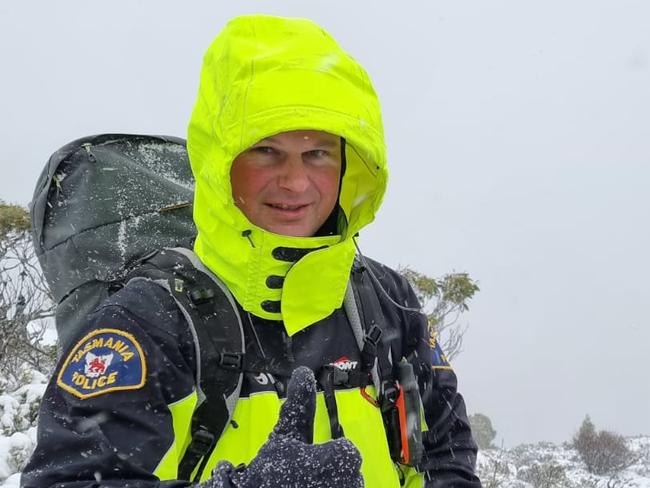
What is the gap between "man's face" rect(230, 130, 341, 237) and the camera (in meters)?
1.67

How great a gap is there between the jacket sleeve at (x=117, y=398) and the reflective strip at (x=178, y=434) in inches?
0.5

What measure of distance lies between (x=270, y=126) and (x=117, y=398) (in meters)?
0.76

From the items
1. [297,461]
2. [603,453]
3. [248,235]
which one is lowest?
[297,461]

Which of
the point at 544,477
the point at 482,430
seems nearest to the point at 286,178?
the point at 544,477

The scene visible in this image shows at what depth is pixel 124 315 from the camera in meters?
1.44

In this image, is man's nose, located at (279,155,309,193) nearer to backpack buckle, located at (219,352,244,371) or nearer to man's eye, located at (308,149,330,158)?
man's eye, located at (308,149,330,158)

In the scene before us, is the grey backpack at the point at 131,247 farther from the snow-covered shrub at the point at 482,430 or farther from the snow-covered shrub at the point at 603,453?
the snow-covered shrub at the point at 482,430

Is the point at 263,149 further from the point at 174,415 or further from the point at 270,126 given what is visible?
the point at 174,415

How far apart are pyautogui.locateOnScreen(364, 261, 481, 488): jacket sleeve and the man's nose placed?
20.6 inches

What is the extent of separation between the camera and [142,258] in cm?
173

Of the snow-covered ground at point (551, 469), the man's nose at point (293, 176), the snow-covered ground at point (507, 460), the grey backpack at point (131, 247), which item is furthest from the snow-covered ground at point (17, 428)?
the snow-covered ground at point (551, 469)

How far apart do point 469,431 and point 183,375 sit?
1.13 meters

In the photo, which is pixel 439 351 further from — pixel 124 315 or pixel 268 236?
pixel 124 315

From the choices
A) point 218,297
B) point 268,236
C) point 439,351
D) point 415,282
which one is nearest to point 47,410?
point 218,297
